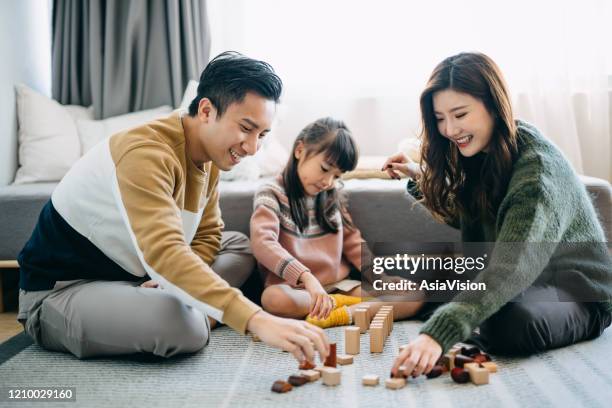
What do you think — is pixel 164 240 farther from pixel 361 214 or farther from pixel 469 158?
pixel 361 214

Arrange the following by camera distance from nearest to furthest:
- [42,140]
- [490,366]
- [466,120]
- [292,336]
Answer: [292,336] → [490,366] → [466,120] → [42,140]

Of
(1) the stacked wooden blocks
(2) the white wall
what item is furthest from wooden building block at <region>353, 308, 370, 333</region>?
(2) the white wall

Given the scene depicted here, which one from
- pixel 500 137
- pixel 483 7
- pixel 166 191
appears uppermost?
pixel 483 7

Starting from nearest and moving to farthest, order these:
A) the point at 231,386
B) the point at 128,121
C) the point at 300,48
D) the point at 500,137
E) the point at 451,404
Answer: the point at 451,404, the point at 231,386, the point at 500,137, the point at 128,121, the point at 300,48

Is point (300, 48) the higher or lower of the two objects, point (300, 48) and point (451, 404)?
the higher

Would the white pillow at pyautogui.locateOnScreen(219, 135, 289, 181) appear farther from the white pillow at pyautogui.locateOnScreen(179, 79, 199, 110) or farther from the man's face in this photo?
the man's face

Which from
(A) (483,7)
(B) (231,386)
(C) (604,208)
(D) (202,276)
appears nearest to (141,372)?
(B) (231,386)

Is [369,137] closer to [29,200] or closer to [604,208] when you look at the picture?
[604,208]

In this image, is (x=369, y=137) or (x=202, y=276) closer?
(x=202, y=276)

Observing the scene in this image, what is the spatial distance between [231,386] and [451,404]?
0.48 meters

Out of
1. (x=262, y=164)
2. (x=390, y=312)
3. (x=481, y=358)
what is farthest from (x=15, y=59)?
(x=481, y=358)

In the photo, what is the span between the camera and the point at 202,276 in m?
1.37

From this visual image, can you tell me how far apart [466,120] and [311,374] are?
0.78 m

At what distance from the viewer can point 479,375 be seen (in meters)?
1.43
